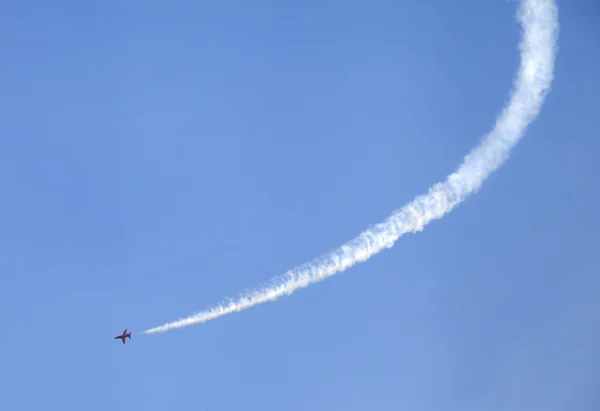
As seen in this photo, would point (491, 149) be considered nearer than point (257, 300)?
Yes

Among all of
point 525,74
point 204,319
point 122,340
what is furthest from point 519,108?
point 122,340

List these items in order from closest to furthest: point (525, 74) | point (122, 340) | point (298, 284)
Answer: point (525, 74) → point (298, 284) → point (122, 340)

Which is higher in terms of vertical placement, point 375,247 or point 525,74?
point 525,74

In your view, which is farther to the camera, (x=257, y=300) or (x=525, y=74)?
(x=257, y=300)

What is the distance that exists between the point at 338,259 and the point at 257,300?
4496 mm

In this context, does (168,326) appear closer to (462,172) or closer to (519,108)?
(462,172)

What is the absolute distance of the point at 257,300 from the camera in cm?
4394

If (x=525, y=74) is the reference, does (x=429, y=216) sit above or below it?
below

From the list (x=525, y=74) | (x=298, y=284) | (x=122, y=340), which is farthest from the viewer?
(x=122, y=340)

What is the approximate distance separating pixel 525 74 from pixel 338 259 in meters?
11.4

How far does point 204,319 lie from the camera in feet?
144

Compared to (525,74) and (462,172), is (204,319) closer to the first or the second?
(462,172)

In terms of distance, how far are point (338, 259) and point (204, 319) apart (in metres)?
7.02

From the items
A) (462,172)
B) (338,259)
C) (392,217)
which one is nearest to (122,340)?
(338,259)
